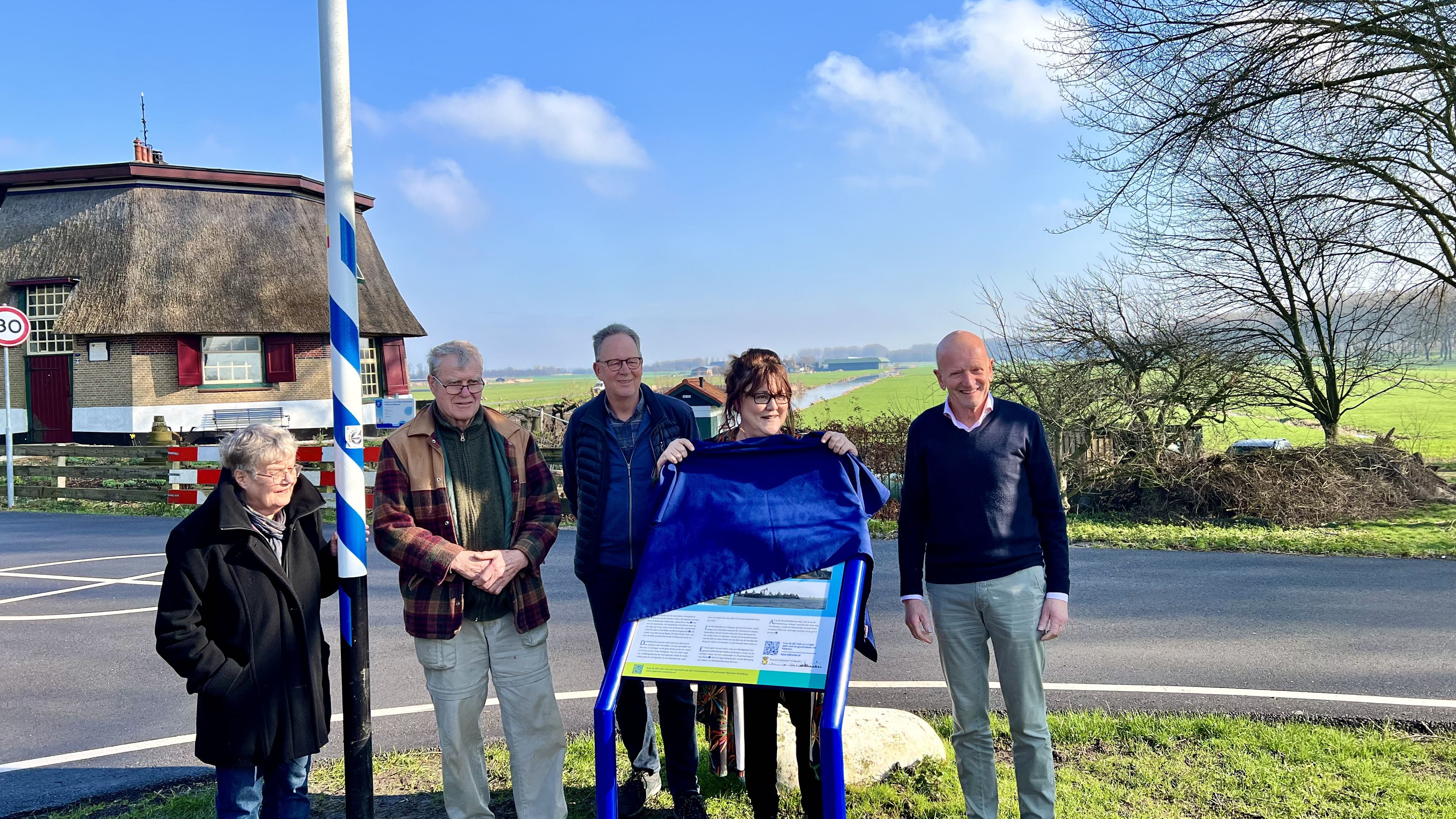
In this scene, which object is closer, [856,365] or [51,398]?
[51,398]

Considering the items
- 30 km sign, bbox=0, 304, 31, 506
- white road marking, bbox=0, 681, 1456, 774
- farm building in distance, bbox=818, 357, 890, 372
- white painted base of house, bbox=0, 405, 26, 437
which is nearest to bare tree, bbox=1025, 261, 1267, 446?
white road marking, bbox=0, 681, 1456, 774

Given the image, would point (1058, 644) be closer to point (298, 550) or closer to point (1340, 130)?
point (298, 550)

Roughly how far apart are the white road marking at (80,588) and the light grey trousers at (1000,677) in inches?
375

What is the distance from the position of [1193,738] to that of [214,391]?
28485mm

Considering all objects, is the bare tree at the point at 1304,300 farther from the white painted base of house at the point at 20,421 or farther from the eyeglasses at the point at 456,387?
the white painted base of house at the point at 20,421

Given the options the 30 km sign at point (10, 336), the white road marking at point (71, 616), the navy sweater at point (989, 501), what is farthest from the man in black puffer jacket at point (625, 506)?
the 30 km sign at point (10, 336)

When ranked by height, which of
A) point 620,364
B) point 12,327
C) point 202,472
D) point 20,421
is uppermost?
point 12,327

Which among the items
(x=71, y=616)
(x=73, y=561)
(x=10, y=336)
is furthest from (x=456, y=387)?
(x=10, y=336)

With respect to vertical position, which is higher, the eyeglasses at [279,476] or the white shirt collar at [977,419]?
the white shirt collar at [977,419]

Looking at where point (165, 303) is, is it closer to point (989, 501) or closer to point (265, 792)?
point (265, 792)

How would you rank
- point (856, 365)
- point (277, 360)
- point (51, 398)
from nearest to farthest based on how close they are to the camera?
point (51, 398)
point (277, 360)
point (856, 365)

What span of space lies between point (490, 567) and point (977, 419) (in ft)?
6.99

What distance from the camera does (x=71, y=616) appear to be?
841 cm

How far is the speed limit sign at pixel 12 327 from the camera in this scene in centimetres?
1702
